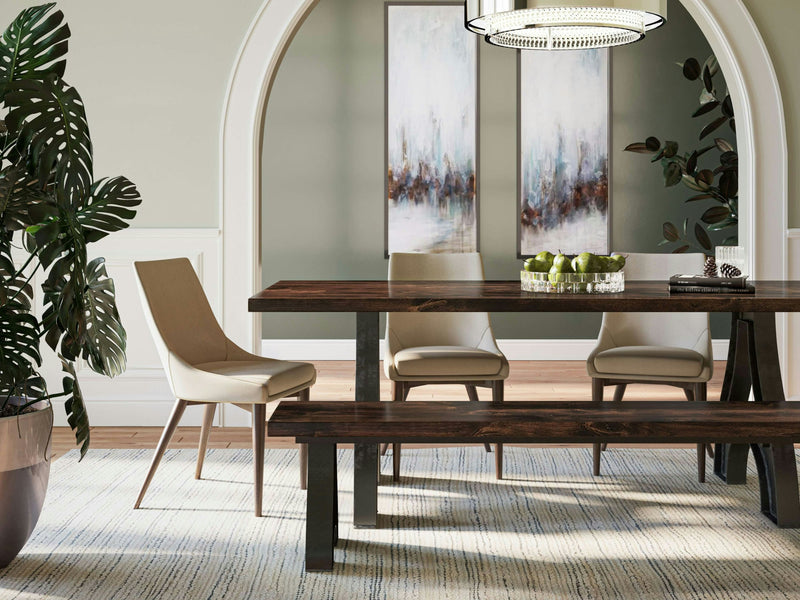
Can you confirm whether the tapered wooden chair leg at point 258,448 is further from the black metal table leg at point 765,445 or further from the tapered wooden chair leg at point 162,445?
the black metal table leg at point 765,445

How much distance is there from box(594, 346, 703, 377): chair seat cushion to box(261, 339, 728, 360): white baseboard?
319cm

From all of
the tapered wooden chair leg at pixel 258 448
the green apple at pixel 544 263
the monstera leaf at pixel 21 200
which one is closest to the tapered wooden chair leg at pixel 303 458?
the tapered wooden chair leg at pixel 258 448

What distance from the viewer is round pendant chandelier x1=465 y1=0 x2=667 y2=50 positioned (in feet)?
9.03

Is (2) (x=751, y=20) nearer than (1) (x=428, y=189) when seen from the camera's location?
Yes

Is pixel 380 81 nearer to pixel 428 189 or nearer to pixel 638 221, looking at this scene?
pixel 428 189

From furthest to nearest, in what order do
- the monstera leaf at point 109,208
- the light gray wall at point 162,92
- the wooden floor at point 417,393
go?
the light gray wall at point 162,92 < the wooden floor at point 417,393 < the monstera leaf at point 109,208

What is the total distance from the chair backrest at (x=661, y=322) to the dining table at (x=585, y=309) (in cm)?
43

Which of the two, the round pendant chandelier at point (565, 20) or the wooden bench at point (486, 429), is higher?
the round pendant chandelier at point (565, 20)

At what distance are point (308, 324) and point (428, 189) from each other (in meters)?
1.39

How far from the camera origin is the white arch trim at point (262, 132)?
4.40m

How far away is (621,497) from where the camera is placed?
3271 mm

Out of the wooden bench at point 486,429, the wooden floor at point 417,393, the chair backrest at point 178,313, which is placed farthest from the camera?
the wooden floor at point 417,393

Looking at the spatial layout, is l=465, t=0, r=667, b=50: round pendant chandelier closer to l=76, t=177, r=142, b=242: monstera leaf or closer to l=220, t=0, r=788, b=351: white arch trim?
l=76, t=177, r=142, b=242: monstera leaf

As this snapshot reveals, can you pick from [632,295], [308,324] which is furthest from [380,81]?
[632,295]
